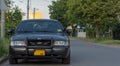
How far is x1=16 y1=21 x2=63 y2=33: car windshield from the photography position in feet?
55.4

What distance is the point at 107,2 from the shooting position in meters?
56.0

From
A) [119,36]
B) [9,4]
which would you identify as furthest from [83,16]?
[9,4]

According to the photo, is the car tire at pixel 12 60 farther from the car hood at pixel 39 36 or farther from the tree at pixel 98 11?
the tree at pixel 98 11

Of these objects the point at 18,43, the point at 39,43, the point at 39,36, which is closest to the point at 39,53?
the point at 39,43

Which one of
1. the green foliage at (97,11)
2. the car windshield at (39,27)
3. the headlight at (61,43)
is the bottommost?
the headlight at (61,43)

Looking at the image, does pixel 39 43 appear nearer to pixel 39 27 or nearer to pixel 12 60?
pixel 12 60

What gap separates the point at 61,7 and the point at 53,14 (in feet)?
19.6

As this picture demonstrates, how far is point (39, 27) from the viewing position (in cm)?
1709

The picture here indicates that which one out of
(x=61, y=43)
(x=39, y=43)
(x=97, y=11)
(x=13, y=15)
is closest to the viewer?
(x=39, y=43)

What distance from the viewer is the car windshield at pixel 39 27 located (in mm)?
16875

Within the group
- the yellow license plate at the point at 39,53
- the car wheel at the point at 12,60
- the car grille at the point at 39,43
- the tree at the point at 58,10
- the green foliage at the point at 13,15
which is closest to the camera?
the yellow license plate at the point at 39,53

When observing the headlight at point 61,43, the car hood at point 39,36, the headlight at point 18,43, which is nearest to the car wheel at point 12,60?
the headlight at point 18,43

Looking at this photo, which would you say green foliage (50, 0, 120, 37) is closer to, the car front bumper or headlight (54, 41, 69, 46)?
headlight (54, 41, 69, 46)

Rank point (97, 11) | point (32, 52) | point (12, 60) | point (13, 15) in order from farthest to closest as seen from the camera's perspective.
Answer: point (97, 11) < point (13, 15) < point (12, 60) < point (32, 52)
